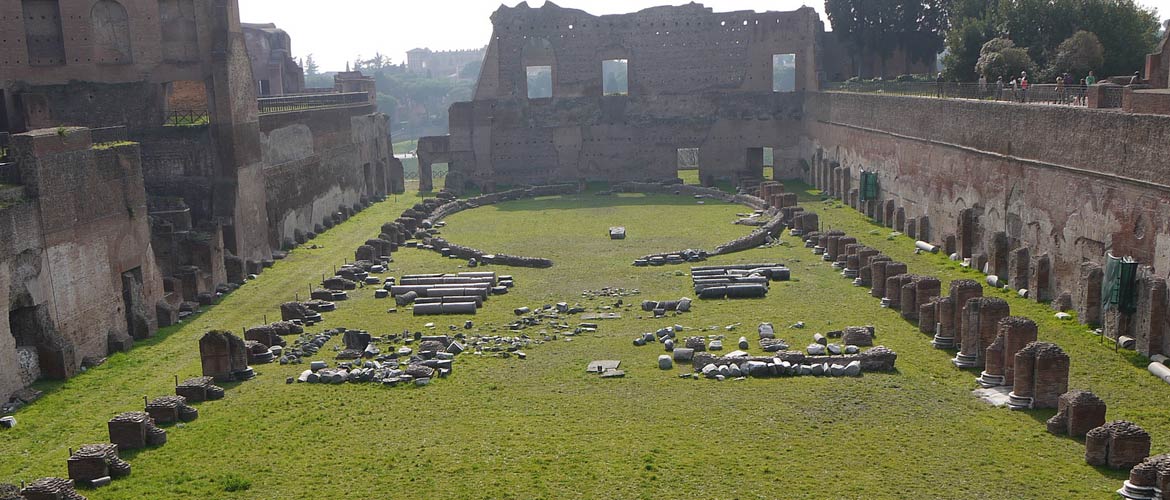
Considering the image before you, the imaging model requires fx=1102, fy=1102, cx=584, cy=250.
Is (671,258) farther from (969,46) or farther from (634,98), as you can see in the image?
(634,98)

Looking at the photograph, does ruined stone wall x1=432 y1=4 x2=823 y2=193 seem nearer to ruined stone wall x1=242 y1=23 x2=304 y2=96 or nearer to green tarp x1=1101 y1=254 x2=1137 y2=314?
ruined stone wall x1=242 y1=23 x2=304 y2=96

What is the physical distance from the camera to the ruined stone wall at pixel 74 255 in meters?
16.6

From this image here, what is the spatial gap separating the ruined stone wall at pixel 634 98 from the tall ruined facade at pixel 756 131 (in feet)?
0.18

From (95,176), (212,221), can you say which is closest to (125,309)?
(95,176)

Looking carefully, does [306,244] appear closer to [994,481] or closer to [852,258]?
[852,258]

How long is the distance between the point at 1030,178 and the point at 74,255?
57.0ft

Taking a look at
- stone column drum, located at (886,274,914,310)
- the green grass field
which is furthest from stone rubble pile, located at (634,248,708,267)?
stone column drum, located at (886,274,914,310)

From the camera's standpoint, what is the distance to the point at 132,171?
66.7 ft

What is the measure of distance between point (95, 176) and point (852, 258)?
47.8ft

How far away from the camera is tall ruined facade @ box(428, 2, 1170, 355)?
21406 millimetres

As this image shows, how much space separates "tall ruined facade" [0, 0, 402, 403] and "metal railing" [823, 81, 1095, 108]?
1722 cm

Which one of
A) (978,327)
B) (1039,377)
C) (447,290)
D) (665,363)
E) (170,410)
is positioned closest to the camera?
(1039,377)

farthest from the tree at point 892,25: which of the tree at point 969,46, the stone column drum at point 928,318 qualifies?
the stone column drum at point 928,318

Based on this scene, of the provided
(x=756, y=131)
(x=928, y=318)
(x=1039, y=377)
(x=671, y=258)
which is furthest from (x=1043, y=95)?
(x=756, y=131)
